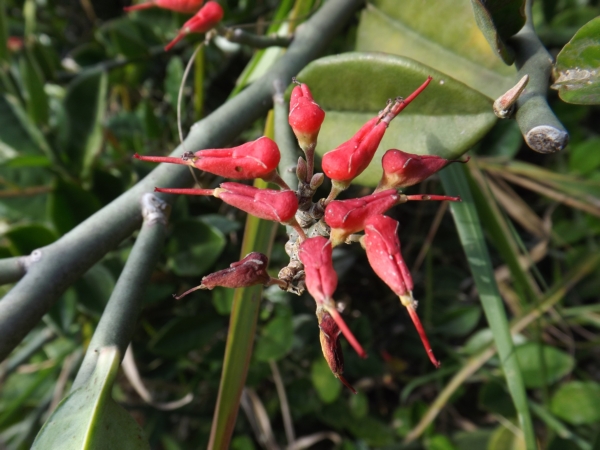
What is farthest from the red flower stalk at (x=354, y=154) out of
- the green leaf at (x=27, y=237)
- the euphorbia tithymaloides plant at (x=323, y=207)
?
the green leaf at (x=27, y=237)

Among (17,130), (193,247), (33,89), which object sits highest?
(33,89)

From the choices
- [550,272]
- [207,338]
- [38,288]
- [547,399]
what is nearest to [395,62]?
[38,288]

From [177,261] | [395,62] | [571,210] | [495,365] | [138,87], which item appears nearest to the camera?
[395,62]

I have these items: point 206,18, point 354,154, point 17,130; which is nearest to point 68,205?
point 17,130

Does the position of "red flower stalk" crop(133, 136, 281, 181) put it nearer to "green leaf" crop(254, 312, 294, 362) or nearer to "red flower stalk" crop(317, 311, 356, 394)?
→ "red flower stalk" crop(317, 311, 356, 394)

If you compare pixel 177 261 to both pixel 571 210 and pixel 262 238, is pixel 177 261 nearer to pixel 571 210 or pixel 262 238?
pixel 262 238

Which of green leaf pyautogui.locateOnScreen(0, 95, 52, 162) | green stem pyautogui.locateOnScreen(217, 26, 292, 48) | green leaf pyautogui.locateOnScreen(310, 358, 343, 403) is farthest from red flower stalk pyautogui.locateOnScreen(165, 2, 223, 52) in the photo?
green leaf pyautogui.locateOnScreen(310, 358, 343, 403)

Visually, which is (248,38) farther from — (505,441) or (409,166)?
(505,441)

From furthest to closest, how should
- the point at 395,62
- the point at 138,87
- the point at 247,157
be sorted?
the point at 138,87
the point at 395,62
the point at 247,157
